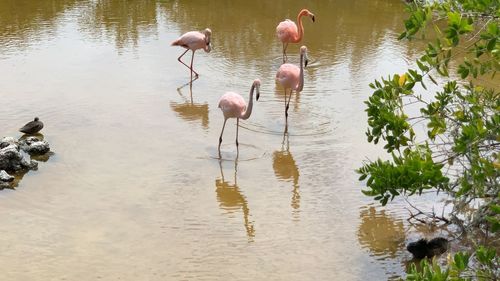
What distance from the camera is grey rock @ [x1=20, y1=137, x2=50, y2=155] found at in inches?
334

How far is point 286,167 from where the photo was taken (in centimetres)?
867

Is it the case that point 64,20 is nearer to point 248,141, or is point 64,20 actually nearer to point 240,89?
point 240,89

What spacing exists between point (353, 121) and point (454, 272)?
5832 millimetres

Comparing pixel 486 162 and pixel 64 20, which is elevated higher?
pixel 486 162

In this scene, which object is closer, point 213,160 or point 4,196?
point 4,196

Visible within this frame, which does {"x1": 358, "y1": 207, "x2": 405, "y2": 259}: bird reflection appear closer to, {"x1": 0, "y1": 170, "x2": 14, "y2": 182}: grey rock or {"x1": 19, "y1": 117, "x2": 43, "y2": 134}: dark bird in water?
{"x1": 0, "y1": 170, "x2": 14, "y2": 182}: grey rock

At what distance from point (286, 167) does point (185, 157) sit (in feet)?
3.91

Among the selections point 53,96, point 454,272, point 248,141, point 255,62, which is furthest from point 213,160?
point 454,272

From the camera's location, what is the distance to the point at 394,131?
5629 millimetres

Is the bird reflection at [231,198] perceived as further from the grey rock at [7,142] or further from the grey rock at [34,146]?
the grey rock at [7,142]

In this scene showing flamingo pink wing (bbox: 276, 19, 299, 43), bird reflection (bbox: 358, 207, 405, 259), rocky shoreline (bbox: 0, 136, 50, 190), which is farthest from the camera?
flamingo pink wing (bbox: 276, 19, 299, 43)

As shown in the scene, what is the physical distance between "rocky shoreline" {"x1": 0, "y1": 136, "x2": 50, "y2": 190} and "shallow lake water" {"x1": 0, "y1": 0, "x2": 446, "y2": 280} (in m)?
0.11

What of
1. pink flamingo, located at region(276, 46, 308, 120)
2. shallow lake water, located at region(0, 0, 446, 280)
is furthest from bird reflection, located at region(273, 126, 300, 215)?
pink flamingo, located at region(276, 46, 308, 120)

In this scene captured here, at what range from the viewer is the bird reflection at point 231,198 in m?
7.50
